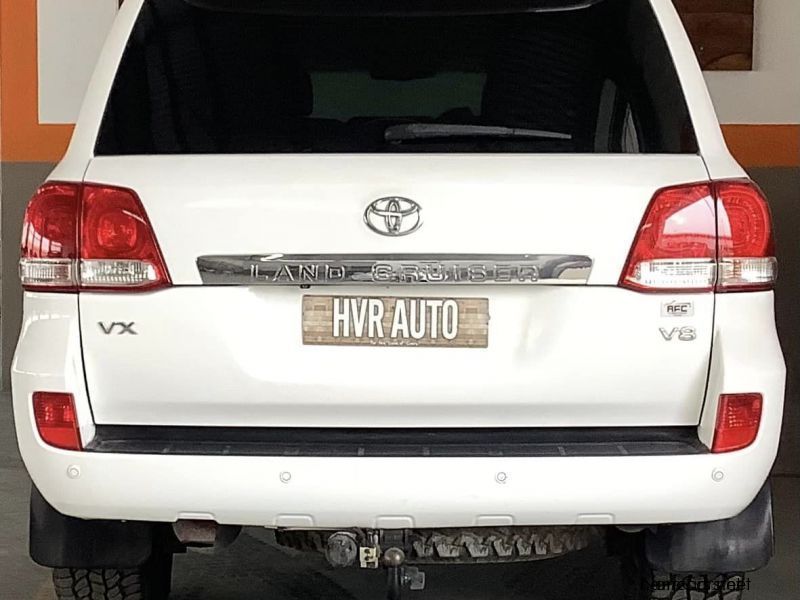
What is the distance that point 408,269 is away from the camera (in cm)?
247

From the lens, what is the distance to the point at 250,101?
9.14ft

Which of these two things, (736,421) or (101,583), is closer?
(736,421)

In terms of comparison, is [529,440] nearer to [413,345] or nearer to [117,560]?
[413,345]

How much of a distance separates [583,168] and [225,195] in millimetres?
710

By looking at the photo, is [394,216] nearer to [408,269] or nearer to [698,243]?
[408,269]

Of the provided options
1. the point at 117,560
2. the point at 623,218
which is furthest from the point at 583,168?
the point at 117,560

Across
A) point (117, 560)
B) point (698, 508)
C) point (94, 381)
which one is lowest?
point (117, 560)

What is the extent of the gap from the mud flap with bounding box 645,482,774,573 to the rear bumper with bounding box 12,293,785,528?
0.18 metres

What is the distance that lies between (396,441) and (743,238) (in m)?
0.80

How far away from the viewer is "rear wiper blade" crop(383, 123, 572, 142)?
107 inches

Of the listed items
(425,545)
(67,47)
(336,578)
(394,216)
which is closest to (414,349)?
(394,216)

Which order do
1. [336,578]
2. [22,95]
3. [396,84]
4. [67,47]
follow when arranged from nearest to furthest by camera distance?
[396,84]
[336,578]
[67,47]
[22,95]

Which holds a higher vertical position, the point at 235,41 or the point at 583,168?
the point at 235,41

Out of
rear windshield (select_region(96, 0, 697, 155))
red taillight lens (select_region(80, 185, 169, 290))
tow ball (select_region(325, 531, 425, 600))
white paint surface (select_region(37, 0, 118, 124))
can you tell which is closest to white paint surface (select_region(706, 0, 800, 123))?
rear windshield (select_region(96, 0, 697, 155))
